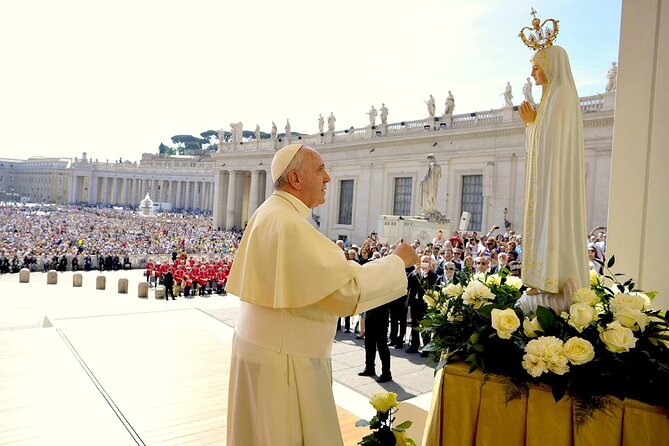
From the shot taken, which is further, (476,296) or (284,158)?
(476,296)

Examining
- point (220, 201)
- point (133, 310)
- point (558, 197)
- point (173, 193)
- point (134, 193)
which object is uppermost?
point (173, 193)

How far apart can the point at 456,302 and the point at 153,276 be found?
826 inches

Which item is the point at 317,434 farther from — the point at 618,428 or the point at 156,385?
the point at 156,385

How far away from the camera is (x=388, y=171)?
32969mm

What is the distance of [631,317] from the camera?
7.91 feet

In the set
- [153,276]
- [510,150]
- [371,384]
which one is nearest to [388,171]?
[510,150]

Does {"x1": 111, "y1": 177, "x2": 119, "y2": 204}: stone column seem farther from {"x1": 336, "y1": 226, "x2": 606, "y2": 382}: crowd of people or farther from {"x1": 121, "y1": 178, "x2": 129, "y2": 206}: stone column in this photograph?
{"x1": 336, "y1": 226, "x2": 606, "y2": 382}: crowd of people

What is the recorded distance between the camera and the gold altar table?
86.8 inches

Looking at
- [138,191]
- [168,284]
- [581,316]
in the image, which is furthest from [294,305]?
[138,191]

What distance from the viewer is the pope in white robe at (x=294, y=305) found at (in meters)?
2.20

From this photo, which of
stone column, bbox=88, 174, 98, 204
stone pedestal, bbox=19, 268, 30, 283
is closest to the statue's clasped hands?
stone pedestal, bbox=19, 268, 30, 283

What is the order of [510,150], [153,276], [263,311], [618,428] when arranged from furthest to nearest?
[510,150] < [153,276] < [263,311] < [618,428]

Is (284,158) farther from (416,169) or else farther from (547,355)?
(416,169)

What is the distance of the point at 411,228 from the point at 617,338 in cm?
1696
